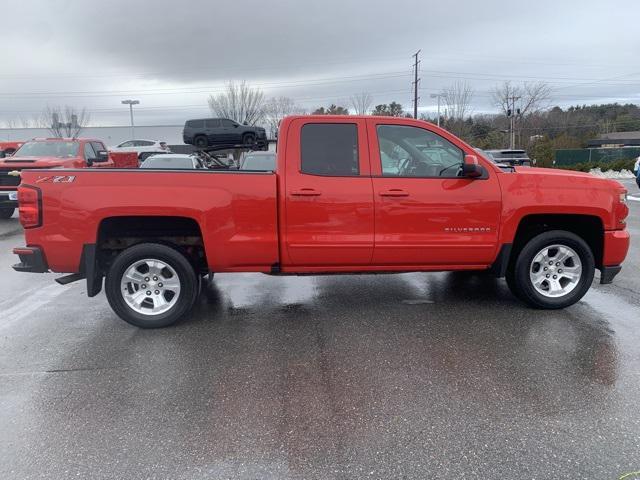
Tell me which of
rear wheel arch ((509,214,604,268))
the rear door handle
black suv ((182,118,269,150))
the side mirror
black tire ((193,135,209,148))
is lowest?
rear wheel arch ((509,214,604,268))

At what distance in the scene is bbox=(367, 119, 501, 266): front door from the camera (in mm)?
4977

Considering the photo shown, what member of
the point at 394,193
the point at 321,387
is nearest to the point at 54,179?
the point at 321,387

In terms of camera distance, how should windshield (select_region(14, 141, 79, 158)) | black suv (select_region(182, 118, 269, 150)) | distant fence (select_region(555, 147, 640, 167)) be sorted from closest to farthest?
windshield (select_region(14, 141, 79, 158)) → black suv (select_region(182, 118, 269, 150)) → distant fence (select_region(555, 147, 640, 167))

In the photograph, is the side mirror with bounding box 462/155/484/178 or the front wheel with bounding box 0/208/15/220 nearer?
the side mirror with bounding box 462/155/484/178

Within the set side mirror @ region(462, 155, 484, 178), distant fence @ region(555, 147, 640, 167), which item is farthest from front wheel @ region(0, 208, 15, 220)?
distant fence @ region(555, 147, 640, 167)

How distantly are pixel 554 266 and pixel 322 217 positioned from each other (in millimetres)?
2550

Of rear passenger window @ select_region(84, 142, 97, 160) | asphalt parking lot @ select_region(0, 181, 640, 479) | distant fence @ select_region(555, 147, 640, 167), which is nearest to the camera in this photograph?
asphalt parking lot @ select_region(0, 181, 640, 479)

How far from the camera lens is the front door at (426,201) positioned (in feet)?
16.3

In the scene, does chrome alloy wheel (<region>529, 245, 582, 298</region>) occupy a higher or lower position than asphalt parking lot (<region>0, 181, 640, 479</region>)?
higher

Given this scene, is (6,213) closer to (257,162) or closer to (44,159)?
(44,159)

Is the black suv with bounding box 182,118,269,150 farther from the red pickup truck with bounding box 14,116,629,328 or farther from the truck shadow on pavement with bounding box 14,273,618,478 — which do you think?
the truck shadow on pavement with bounding box 14,273,618,478

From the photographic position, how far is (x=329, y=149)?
5.04 m

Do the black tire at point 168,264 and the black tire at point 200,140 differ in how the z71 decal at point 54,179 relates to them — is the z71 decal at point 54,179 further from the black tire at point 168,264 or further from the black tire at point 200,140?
the black tire at point 200,140

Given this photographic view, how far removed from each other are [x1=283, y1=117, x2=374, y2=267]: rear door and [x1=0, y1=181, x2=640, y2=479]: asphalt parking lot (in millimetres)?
747
